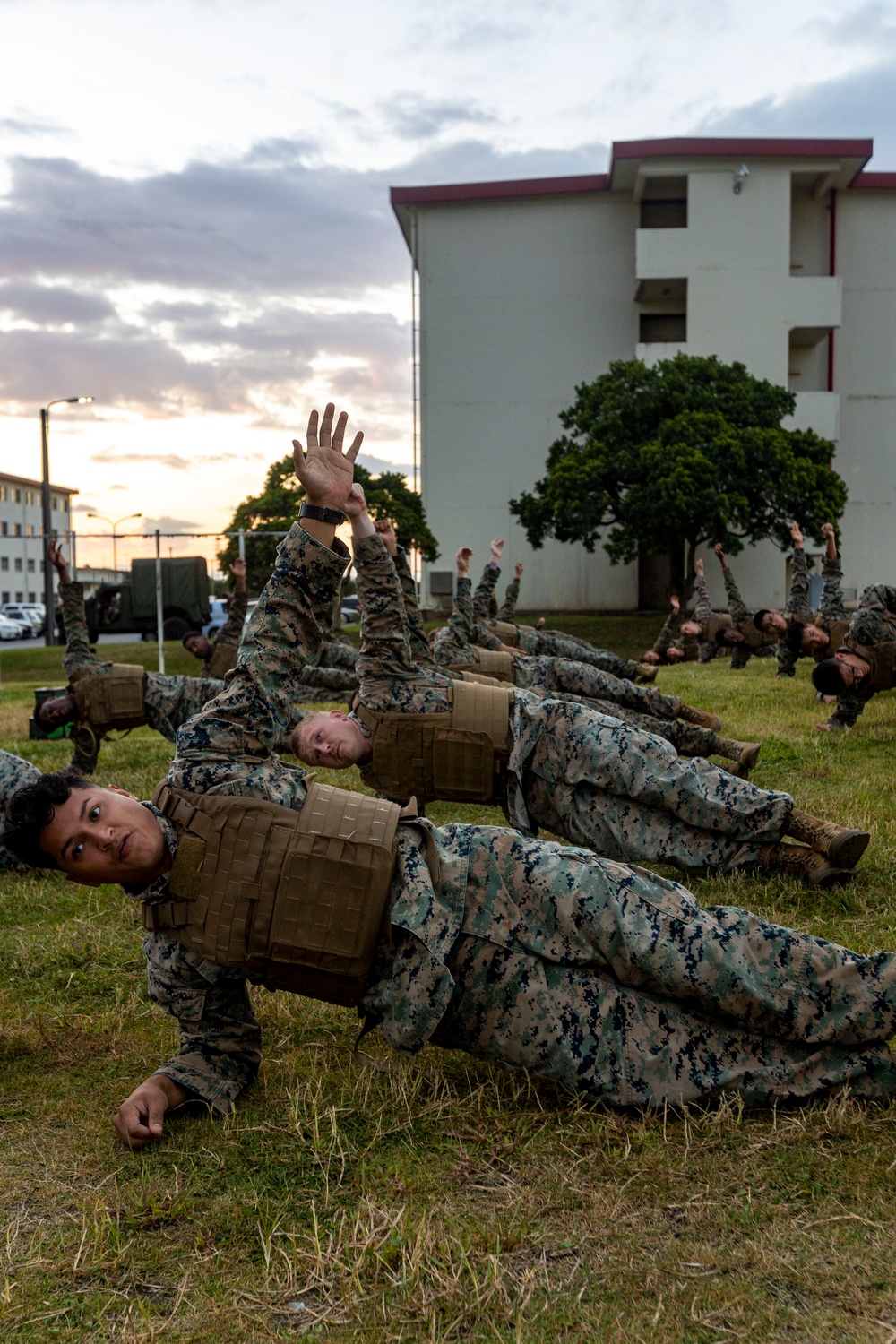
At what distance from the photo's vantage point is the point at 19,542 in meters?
75.2

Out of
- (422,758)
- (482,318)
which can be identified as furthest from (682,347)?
(422,758)

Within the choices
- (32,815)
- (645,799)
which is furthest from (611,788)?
(32,815)

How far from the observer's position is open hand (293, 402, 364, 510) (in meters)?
3.76

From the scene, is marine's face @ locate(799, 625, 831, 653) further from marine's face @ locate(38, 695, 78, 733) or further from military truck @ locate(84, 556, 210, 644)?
military truck @ locate(84, 556, 210, 644)

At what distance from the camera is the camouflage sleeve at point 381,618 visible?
5410 millimetres

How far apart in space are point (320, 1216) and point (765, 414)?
98.4ft

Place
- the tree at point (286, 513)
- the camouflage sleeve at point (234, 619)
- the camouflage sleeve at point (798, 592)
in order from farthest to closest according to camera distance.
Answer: the tree at point (286, 513)
the camouflage sleeve at point (798, 592)
the camouflage sleeve at point (234, 619)

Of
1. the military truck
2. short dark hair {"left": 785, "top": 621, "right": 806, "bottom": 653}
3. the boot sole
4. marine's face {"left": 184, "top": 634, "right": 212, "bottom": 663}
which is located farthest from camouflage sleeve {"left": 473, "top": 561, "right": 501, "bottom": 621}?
the military truck

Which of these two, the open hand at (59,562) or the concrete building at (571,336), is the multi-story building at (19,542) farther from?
the open hand at (59,562)

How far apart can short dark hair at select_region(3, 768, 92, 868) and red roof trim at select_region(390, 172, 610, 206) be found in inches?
1533

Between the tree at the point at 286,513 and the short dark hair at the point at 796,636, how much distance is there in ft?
60.4

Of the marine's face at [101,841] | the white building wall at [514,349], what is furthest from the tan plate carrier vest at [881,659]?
the white building wall at [514,349]

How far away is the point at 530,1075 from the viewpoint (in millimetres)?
3535

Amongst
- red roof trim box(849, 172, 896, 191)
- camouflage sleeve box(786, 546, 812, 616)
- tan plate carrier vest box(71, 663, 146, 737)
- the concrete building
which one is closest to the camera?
tan plate carrier vest box(71, 663, 146, 737)
